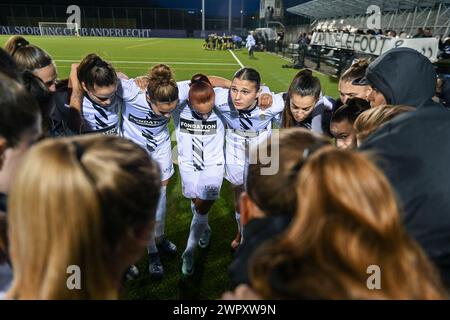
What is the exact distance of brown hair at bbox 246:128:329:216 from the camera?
1.14 meters

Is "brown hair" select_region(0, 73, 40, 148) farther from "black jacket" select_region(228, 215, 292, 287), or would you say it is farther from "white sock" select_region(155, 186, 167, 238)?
"white sock" select_region(155, 186, 167, 238)

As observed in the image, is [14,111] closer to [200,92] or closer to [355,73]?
[200,92]

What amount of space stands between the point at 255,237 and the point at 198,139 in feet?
7.57

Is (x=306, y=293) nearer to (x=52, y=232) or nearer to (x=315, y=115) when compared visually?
(x=52, y=232)

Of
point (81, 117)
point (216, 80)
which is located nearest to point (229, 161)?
point (216, 80)

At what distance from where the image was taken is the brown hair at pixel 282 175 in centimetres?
114

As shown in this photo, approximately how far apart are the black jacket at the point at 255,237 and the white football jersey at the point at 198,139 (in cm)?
223

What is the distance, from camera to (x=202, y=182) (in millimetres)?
3277

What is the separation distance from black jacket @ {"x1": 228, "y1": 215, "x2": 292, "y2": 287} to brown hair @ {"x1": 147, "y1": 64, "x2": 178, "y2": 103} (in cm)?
200

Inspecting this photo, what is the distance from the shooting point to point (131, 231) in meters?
1.11

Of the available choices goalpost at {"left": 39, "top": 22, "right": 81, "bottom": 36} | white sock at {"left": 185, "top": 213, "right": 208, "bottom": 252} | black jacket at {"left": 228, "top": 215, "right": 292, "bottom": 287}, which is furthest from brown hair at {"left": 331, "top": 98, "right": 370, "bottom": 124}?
goalpost at {"left": 39, "top": 22, "right": 81, "bottom": 36}

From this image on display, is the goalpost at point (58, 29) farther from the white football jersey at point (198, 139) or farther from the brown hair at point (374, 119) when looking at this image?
the brown hair at point (374, 119)

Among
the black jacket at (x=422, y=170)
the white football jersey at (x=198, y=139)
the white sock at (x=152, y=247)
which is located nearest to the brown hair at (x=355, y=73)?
the white football jersey at (x=198, y=139)

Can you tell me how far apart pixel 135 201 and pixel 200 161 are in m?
2.29
